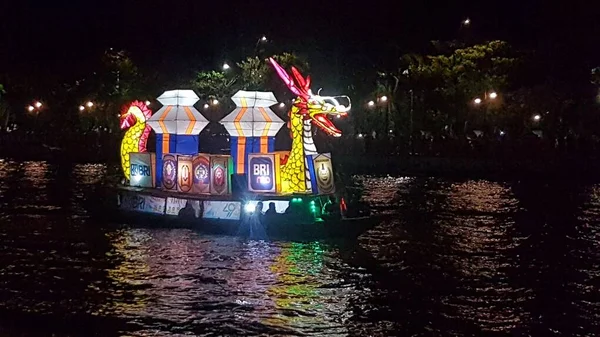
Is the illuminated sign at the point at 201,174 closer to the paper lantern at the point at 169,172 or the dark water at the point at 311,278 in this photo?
the paper lantern at the point at 169,172

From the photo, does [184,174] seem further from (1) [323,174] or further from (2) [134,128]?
(1) [323,174]

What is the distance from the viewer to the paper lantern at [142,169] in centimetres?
2661

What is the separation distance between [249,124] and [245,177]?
178 cm

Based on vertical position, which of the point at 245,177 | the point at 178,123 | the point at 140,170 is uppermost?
the point at 178,123

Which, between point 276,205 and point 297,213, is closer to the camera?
point 297,213

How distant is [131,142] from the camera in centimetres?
2777

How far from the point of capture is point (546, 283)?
18156mm

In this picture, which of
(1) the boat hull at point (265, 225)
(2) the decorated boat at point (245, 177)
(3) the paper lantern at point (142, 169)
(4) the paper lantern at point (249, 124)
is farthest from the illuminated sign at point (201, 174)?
(3) the paper lantern at point (142, 169)

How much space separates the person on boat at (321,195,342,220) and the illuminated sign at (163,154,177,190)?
4866mm

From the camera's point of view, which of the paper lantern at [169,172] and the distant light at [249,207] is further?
the paper lantern at [169,172]

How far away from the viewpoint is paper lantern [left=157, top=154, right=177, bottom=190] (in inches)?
998

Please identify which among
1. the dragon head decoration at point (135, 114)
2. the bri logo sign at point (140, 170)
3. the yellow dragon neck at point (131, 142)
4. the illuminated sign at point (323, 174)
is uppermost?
the dragon head decoration at point (135, 114)

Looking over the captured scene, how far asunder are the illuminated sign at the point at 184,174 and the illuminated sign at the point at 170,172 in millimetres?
158

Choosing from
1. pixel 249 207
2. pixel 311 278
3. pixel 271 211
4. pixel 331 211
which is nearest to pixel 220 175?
pixel 249 207
